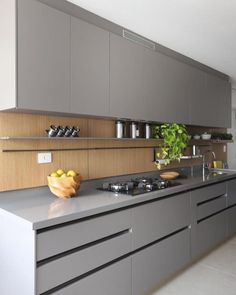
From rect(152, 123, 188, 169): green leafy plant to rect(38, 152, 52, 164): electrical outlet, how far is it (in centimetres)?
131

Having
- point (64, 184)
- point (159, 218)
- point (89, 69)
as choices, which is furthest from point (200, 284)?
point (89, 69)

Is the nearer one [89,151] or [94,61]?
[94,61]

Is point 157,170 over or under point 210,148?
under

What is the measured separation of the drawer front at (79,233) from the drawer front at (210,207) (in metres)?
1.19

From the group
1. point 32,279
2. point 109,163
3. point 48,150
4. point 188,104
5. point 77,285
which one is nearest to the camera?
point 32,279

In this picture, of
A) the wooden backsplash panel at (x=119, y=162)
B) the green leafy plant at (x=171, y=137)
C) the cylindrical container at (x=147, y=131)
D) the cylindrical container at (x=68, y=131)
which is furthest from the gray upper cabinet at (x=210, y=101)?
the cylindrical container at (x=68, y=131)

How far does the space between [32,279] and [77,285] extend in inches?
12.9

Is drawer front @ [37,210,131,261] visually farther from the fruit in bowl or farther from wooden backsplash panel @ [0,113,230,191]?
wooden backsplash panel @ [0,113,230,191]

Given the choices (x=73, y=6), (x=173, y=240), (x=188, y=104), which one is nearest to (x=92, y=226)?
(x=173, y=240)

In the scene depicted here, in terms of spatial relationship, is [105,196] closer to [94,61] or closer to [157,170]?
[94,61]

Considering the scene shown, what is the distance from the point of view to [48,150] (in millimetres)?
2244

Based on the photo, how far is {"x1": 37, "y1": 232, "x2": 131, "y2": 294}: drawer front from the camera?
1.49m

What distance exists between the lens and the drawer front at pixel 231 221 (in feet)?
11.3

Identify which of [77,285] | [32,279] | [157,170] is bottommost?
[77,285]
